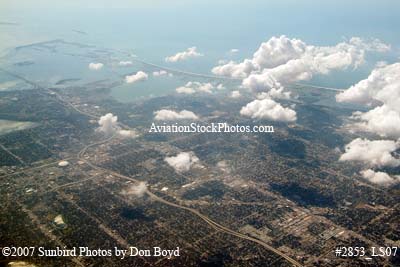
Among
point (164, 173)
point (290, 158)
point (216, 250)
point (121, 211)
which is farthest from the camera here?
point (290, 158)

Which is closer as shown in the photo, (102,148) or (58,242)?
(58,242)

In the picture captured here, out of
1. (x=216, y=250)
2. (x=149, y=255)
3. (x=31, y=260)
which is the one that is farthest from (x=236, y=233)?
(x=31, y=260)

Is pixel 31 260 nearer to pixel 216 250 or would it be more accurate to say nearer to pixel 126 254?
pixel 126 254

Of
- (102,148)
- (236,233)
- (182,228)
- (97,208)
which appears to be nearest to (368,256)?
(236,233)

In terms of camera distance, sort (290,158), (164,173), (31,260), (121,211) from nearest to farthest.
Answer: (31,260)
(121,211)
(164,173)
(290,158)

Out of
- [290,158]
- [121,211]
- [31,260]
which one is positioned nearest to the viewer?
[31,260]

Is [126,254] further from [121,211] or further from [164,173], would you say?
[164,173]

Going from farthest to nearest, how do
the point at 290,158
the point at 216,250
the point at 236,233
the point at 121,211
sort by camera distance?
the point at 290,158
the point at 121,211
the point at 236,233
the point at 216,250

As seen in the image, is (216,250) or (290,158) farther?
A: (290,158)
